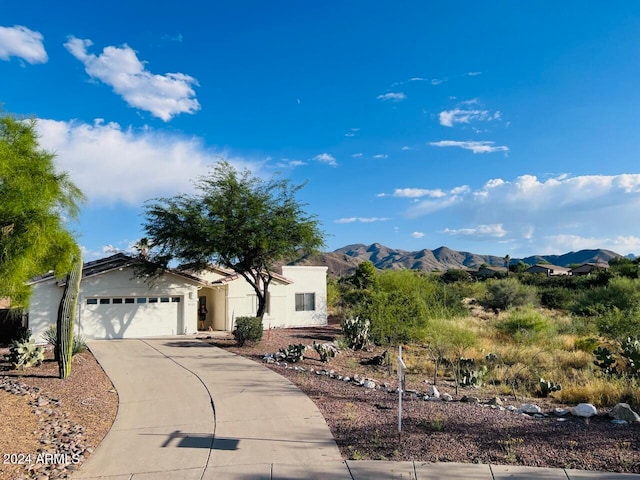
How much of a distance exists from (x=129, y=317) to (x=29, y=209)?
1218 centimetres

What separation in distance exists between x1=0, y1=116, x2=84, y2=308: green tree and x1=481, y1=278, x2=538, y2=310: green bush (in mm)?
33225

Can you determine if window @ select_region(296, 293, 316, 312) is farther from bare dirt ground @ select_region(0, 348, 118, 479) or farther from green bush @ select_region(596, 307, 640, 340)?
green bush @ select_region(596, 307, 640, 340)

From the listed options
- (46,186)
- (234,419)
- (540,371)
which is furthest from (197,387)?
(540,371)

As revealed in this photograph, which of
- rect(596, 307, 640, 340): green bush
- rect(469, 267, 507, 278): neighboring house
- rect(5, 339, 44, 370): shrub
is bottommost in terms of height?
rect(5, 339, 44, 370): shrub

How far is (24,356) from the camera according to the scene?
13125 mm

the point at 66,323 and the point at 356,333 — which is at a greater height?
the point at 66,323

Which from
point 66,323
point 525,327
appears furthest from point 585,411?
point 525,327

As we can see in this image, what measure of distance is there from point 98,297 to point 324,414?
1538 centimetres

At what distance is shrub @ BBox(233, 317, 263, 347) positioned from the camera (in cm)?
1795

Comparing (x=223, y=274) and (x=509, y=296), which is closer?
(x=223, y=274)

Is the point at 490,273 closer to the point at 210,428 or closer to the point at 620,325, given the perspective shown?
the point at 620,325

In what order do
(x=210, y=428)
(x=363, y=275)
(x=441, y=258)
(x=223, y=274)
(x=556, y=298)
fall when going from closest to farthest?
(x=210, y=428), (x=223, y=274), (x=556, y=298), (x=363, y=275), (x=441, y=258)

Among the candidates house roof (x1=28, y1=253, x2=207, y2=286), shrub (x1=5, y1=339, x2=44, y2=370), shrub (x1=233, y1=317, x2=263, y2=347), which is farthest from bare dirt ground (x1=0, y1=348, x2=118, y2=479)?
house roof (x1=28, y1=253, x2=207, y2=286)

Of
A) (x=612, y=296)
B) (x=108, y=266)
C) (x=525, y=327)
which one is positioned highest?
(x=108, y=266)
